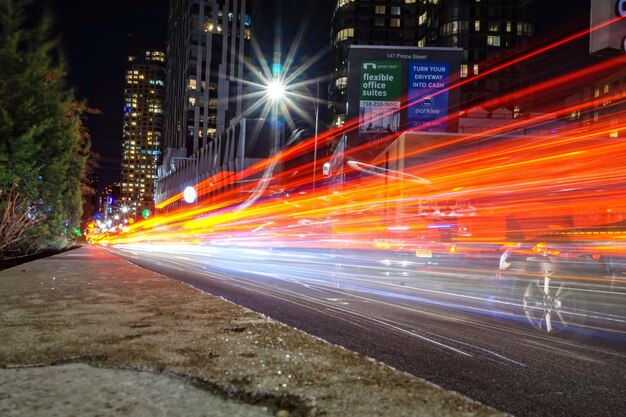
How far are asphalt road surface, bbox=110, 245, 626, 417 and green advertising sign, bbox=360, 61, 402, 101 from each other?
1699cm

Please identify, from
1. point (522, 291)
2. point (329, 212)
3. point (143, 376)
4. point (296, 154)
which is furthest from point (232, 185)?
point (143, 376)

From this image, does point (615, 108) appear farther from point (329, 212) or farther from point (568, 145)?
point (329, 212)

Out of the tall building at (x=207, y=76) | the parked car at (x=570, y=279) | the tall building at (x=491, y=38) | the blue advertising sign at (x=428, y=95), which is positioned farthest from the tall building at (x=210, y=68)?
the parked car at (x=570, y=279)

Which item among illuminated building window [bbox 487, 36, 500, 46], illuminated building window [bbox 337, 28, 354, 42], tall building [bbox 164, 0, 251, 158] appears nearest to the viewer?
illuminated building window [bbox 487, 36, 500, 46]

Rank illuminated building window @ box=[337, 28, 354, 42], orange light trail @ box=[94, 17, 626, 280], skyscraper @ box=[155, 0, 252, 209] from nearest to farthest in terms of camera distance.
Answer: orange light trail @ box=[94, 17, 626, 280] → illuminated building window @ box=[337, 28, 354, 42] → skyscraper @ box=[155, 0, 252, 209]

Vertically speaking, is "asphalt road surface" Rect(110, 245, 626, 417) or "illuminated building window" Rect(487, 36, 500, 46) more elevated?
"illuminated building window" Rect(487, 36, 500, 46)

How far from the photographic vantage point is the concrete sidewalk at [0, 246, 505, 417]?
323cm

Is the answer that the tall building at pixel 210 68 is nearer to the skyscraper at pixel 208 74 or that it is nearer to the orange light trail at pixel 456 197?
the skyscraper at pixel 208 74

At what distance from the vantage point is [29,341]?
15.7 feet

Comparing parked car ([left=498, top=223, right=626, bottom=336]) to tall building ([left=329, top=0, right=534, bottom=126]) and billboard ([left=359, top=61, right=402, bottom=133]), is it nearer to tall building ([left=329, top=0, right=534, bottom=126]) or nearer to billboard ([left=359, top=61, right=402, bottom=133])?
billboard ([left=359, top=61, right=402, bottom=133])

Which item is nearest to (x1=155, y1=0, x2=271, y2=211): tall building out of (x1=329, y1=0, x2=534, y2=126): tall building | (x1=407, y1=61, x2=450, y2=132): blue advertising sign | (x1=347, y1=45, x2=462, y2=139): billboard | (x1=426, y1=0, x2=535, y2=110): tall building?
(x1=329, y1=0, x2=534, y2=126): tall building

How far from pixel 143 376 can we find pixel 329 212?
26609 millimetres

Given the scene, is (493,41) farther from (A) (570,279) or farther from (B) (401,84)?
(A) (570,279)

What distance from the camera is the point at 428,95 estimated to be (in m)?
31.9
